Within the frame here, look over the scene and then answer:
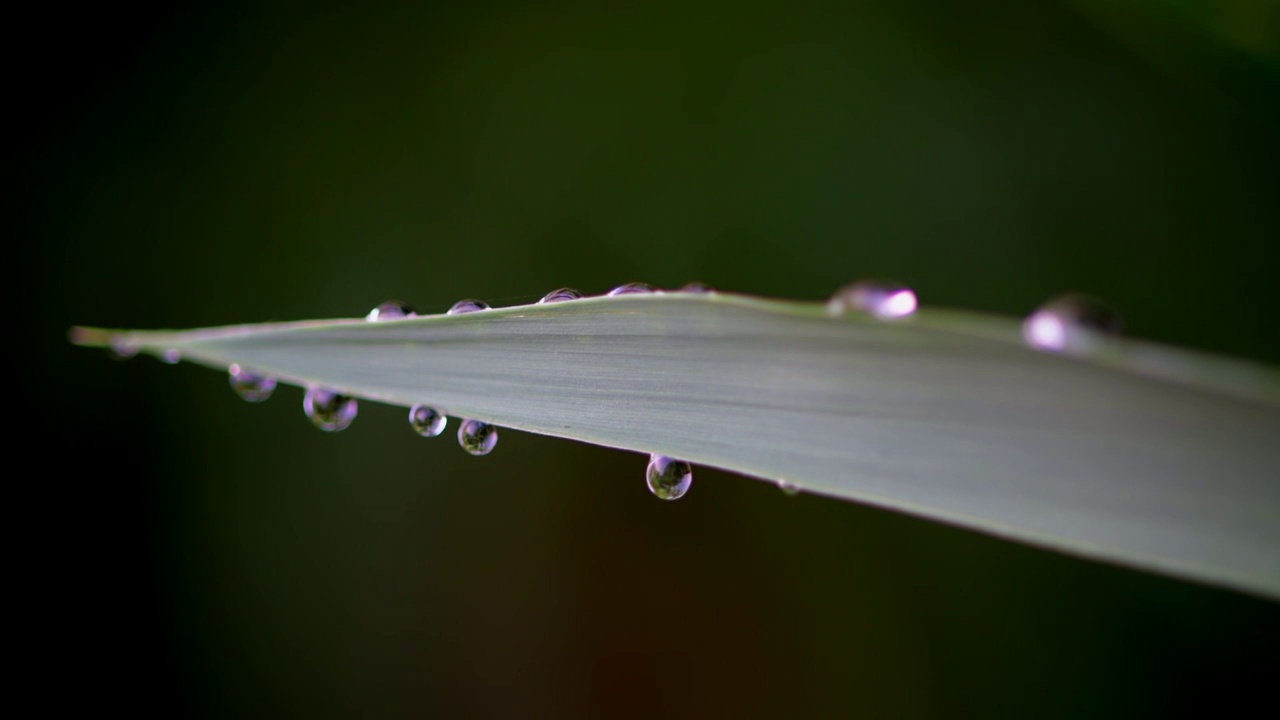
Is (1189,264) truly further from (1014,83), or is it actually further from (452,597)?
(452,597)

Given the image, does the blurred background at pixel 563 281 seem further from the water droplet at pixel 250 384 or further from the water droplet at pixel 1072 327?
the water droplet at pixel 1072 327

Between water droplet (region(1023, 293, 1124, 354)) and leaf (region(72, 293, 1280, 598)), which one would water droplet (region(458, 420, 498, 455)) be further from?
water droplet (region(1023, 293, 1124, 354))

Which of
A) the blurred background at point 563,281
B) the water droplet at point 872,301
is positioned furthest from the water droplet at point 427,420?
the blurred background at point 563,281

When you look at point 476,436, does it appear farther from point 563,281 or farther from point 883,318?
point 563,281

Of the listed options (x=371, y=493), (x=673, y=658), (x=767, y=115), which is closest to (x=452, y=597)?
(x=371, y=493)

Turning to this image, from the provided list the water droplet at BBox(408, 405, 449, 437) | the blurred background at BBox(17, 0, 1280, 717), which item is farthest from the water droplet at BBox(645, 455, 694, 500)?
the blurred background at BBox(17, 0, 1280, 717)

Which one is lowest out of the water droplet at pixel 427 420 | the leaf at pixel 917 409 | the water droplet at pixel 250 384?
the leaf at pixel 917 409
